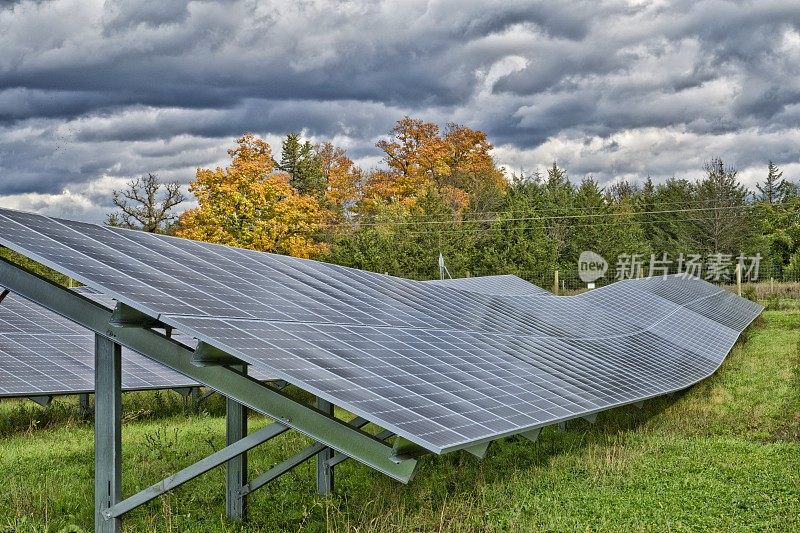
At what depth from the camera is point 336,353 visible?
32.0 ft

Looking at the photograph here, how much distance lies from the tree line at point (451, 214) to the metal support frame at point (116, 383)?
43249 millimetres

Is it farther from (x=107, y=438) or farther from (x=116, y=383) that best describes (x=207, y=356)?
(x=107, y=438)

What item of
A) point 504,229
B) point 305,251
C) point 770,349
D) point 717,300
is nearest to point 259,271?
point 770,349

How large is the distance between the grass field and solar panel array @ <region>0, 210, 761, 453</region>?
3.60 ft

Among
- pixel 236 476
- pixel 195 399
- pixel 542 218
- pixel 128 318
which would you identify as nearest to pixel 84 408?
pixel 195 399

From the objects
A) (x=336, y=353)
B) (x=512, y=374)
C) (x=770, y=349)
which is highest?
(x=336, y=353)

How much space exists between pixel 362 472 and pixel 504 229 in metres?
45.4

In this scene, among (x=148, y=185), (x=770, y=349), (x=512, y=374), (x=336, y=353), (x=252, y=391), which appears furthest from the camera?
(x=148, y=185)

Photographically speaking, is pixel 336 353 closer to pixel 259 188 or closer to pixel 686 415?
pixel 686 415

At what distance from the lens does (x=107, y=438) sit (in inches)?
336

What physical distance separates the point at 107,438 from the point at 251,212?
45.1 m

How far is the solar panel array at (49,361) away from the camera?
1670 cm

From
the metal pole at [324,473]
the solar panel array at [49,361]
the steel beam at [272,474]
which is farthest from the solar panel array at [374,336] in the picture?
the solar panel array at [49,361]

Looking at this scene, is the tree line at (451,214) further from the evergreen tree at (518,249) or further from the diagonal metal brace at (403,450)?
the diagonal metal brace at (403,450)
